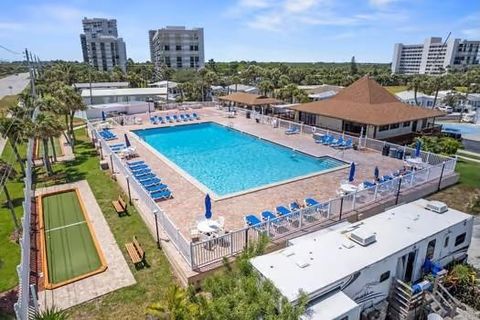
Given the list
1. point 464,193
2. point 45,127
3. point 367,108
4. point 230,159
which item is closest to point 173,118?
point 230,159

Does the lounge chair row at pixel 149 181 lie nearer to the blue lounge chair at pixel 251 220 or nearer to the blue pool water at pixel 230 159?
the blue pool water at pixel 230 159

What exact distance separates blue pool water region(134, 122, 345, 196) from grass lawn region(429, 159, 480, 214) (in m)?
6.64

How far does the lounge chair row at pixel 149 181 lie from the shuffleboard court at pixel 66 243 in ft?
11.1

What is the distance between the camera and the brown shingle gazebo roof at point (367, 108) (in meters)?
26.1

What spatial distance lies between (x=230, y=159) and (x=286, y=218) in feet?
41.7

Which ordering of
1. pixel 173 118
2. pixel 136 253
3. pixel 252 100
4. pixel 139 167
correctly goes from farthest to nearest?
1. pixel 252 100
2. pixel 173 118
3. pixel 139 167
4. pixel 136 253

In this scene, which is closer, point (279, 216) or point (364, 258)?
point (364, 258)

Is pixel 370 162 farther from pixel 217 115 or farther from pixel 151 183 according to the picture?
pixel 217 115

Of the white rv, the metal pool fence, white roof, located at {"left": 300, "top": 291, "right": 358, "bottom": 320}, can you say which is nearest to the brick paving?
the metal pool fence

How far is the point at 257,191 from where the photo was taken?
16875 millimetres

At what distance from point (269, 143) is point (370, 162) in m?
9.42

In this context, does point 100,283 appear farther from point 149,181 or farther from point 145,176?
point 145,176

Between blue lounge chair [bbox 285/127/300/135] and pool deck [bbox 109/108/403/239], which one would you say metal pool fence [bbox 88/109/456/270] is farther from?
blue lounge chair [bbox 285/127/300/135]

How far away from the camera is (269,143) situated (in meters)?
28.2
